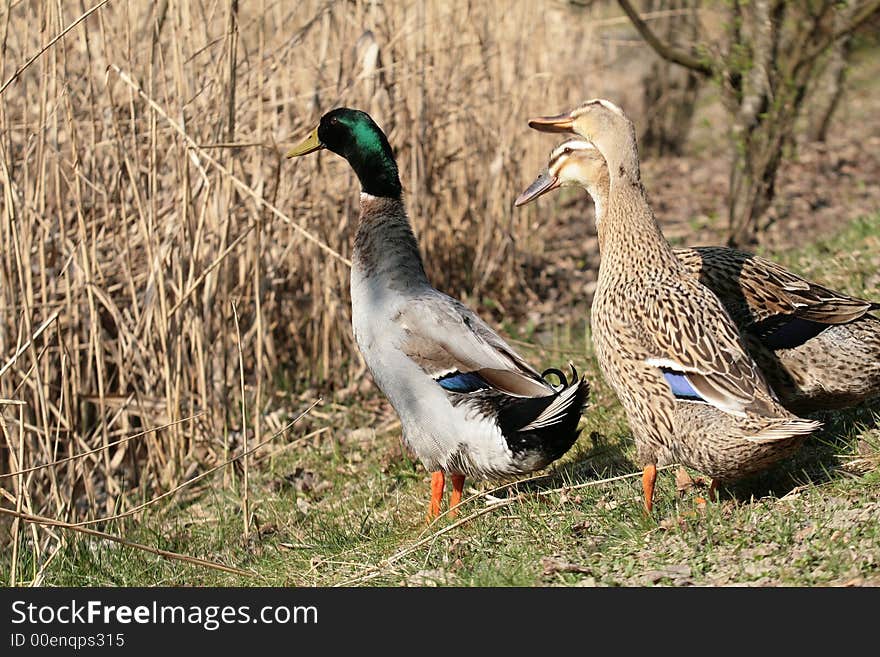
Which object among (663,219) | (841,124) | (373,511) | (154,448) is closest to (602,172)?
(373,511)

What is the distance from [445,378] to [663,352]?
96 cm

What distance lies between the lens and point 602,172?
452 cm

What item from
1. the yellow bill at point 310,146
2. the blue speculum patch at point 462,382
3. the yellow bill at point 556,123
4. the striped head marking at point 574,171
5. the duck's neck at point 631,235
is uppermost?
the yellow bill at point 310,146

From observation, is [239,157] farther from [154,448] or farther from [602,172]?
[602,172]

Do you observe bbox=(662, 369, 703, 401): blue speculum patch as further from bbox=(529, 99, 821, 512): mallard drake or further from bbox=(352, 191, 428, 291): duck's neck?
bbox=(352, 191, 428, 291): duck's neck

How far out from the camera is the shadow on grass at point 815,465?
423 cm

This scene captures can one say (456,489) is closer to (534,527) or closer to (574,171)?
(534,527)

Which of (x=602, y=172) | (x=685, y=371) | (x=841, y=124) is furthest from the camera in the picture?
(x=841, y=124)

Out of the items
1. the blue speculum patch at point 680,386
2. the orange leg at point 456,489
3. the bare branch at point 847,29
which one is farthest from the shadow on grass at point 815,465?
the bare branch at point 847,29

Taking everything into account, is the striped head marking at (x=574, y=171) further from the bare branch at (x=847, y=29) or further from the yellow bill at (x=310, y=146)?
the bare branch at (x=847, y=29)

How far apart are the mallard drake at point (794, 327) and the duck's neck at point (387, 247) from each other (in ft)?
1.94

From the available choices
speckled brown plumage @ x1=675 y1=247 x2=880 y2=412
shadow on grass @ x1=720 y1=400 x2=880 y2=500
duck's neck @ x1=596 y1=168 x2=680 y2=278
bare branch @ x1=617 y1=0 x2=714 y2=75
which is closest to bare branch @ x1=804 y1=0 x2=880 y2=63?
bare branch @ x1=617 y1=0 x2=714 y2=75

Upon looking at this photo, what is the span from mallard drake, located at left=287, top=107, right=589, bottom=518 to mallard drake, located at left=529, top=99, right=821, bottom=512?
24 centimetres

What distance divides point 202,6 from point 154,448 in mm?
2218
